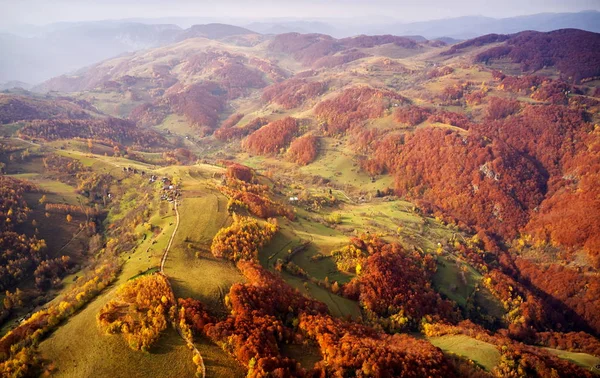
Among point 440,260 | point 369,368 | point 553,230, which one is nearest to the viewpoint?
point 369,368

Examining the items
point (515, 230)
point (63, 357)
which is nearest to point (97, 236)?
point (63, 357)

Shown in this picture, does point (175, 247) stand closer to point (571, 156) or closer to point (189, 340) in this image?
point (189, 340)

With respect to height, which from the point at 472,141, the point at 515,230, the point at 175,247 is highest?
the point at 472,141

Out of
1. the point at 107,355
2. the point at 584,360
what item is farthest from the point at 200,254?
the point at 584,360

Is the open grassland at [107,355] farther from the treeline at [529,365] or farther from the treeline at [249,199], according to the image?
the treeline at [529,365]

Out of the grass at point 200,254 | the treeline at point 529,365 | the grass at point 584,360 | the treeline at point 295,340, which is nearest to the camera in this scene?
the treeline at point 295,340

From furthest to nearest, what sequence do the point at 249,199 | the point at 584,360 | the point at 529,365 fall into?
the point at 249,199 → the point at 584,360 → the point at 529,365

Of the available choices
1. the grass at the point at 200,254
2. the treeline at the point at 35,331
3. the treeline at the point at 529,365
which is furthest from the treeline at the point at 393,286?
the treeline at the point at 35,331

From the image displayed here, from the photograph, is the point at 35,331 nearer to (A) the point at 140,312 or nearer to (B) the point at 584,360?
(A) the point at 140,312

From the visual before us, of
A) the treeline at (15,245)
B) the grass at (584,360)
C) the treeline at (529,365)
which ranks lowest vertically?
the grass at (584,360)
